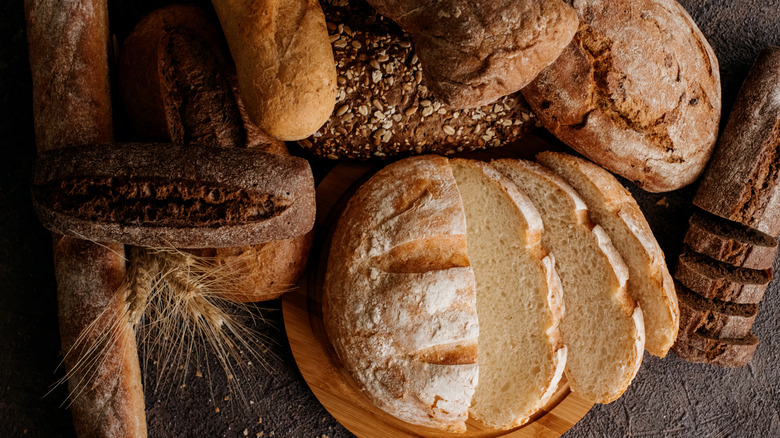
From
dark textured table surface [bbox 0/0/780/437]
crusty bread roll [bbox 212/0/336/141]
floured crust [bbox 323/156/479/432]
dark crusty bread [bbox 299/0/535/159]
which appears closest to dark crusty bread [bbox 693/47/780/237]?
dark textured table surface [bbox 0/0/780/437]

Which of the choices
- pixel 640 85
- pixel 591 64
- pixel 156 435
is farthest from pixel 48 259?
pixel 640 85

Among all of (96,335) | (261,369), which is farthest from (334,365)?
(96,335)

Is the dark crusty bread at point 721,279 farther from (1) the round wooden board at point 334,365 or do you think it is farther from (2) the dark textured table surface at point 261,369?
(1) the round wooden board at point 334,365

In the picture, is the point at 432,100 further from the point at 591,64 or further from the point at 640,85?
the point at 640,85

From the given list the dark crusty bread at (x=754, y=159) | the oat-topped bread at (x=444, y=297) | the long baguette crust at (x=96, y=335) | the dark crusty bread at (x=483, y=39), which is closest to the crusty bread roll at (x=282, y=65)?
the dark crusty bread at (x=483, y=39)

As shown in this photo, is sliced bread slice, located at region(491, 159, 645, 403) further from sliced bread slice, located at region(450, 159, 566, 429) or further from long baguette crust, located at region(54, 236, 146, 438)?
long baguette crust, located at region(54, 236, 146, 438)

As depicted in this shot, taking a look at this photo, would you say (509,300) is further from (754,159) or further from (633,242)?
(754,159)
